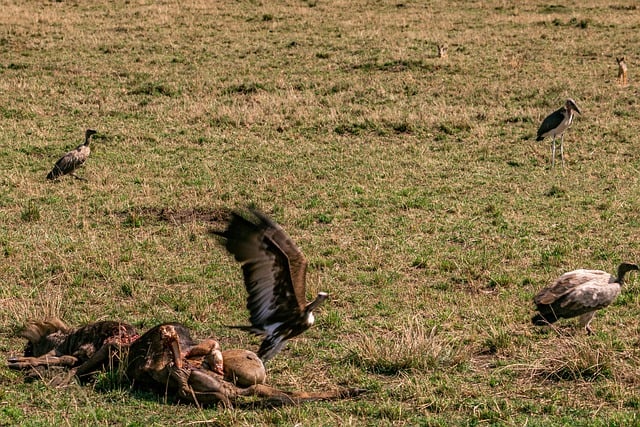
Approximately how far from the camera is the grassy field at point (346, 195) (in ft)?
23.0

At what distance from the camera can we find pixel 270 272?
6.67 m

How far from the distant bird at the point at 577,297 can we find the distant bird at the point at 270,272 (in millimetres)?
2474

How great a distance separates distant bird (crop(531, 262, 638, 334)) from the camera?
8031 mm

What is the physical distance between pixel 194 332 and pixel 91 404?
193cm

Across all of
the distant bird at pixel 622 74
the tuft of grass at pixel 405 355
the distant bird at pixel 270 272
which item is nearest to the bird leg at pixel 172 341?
the distant bird at pixel 270 272

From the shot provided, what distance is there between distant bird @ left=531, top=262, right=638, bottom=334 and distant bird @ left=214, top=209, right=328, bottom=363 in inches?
97.4

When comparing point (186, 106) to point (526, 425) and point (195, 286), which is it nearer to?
point (195, 286)

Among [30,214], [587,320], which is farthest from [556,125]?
[30,214]

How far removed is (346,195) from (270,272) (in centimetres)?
706

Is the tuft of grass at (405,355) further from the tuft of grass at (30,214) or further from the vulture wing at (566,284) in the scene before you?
the tuft of grass at (30,214)

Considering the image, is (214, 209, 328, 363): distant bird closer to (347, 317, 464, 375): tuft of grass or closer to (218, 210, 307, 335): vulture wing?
(218, 210, 307, 335): vulture wing

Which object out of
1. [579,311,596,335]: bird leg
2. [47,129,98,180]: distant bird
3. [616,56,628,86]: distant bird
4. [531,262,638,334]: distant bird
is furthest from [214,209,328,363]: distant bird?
[616,56,628,86]: distant bird

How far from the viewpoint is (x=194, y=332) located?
27.3ft

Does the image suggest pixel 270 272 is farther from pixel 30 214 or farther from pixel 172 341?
pixel 30 214
